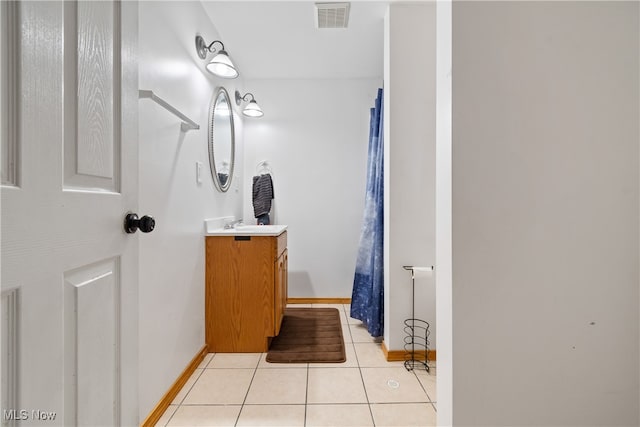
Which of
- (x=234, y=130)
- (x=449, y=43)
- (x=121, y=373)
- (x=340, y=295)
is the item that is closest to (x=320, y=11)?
(x=234, y=130)

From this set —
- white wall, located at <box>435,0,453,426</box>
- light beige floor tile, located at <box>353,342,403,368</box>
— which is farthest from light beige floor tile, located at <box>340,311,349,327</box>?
white wall, located at <box>435,0,453,426</box>

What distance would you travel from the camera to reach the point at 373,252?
8.00 ft

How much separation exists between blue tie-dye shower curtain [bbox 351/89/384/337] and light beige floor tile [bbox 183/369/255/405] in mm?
991

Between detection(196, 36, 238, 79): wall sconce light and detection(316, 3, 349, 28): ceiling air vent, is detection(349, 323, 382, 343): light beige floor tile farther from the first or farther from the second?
detection(316, 3, 349, 28): ceiling air vent

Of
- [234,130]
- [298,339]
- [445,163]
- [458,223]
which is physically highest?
[234,130]

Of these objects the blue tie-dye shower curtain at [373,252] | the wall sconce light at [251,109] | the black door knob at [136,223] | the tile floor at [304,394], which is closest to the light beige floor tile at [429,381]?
the tile floor at [304,394]

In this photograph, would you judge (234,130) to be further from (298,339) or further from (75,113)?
(75,113)

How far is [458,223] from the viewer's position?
0.83 metres

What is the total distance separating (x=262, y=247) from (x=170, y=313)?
0.73m

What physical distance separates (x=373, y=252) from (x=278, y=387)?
1.19 meters

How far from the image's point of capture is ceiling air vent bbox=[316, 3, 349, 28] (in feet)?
6.73

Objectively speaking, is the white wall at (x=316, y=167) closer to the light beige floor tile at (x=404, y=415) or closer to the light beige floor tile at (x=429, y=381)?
the light beige floor tile at (x=429, y=381)

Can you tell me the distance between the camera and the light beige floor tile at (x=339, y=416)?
143 centimetres

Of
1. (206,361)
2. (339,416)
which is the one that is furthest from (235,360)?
(339,416)
